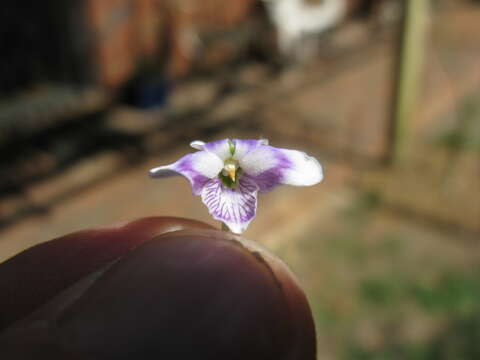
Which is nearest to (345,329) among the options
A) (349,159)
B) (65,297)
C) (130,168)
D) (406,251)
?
(406,251)

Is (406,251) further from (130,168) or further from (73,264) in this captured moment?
(73,264)

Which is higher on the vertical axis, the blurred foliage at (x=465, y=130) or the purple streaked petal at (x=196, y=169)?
the purple streaked petal at (x=196, y=169)

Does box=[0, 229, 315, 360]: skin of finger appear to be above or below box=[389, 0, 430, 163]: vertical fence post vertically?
below

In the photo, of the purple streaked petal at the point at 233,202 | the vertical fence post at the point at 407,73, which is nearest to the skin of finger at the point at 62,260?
the purple streaked petal at the point at 233,202

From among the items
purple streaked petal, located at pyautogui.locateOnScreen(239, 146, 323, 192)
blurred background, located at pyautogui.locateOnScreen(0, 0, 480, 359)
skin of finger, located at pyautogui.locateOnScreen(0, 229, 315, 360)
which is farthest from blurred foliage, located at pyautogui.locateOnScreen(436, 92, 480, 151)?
skin of finger, located at pyautogui.locateOnScreen(0, 229, 315, 360)

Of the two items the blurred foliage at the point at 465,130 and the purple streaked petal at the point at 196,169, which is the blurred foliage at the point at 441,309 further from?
the purple streaked petal at the point at 196,169

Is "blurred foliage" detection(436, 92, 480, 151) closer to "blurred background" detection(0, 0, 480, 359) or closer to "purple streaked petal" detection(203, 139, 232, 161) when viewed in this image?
"blurred background" detection(0, 0, 480, 359)
